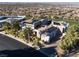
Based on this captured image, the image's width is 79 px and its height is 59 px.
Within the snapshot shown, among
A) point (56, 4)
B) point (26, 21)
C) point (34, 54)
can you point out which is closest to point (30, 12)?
point (26, 21)

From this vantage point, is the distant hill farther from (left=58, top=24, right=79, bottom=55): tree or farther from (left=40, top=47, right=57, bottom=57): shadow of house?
(left=40, top=47, right=57, bottom=57): shadow of house

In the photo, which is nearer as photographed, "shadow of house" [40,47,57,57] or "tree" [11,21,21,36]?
"shadow of house" [40,47,57,57]

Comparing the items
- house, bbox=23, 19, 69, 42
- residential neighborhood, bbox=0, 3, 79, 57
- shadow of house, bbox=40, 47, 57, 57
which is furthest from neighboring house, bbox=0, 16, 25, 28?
shadow of house, bbox=40, 47, 57, 57

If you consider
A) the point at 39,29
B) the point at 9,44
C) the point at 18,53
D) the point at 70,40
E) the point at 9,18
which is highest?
the point at 9,18

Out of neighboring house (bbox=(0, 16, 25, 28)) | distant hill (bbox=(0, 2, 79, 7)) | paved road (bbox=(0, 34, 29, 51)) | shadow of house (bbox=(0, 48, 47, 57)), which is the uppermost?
distant hill (bbox=(0, 2, 79, 7))

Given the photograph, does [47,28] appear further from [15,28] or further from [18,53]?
[18,53]

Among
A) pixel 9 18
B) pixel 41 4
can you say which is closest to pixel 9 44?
pixel 9 18

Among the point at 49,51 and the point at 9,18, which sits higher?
the point at 9,18

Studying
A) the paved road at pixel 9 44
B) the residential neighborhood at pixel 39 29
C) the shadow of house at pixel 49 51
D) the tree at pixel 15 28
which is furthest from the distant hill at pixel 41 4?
the shadow of house at pixel 49 51

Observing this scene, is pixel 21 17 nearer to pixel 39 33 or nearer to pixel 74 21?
pixel 39 33
